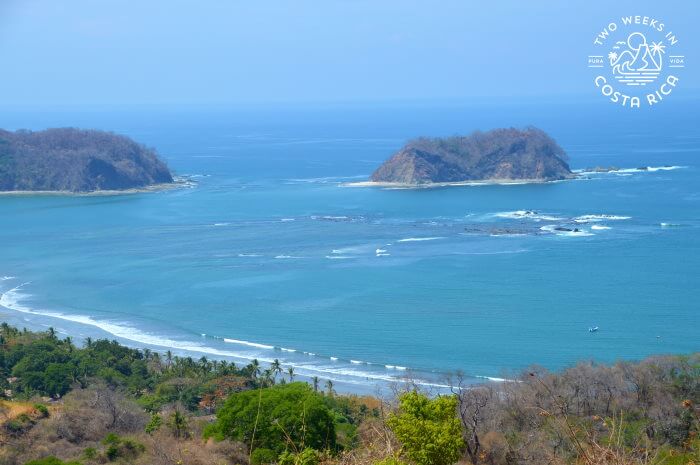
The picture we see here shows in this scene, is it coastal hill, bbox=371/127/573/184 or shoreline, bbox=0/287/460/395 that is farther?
coastal hill, bbox=371/127/573/184

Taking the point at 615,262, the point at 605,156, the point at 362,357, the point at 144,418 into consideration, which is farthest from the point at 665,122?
the point at 144,418

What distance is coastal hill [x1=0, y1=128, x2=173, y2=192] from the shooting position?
97.4 metres

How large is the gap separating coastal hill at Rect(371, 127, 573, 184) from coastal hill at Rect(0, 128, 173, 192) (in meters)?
24.2

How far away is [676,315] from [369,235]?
25.2m

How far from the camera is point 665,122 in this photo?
17825cm

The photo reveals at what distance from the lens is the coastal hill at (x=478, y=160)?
9669 centimetres

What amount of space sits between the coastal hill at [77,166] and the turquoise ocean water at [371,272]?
4.97 metres

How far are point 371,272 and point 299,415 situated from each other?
30.9m

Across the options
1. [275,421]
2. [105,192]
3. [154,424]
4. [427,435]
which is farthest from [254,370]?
[105,192]

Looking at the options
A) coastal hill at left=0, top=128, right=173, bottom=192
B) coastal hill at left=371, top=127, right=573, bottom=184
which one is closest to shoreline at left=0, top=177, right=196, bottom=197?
coastal hill at left=0, top=128, right=173, bottom=192

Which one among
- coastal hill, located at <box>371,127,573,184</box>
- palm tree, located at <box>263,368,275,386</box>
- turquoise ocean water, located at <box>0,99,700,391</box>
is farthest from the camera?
coastal hill, located at <box>371,127,573,184</box>

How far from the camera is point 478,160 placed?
3981 inches

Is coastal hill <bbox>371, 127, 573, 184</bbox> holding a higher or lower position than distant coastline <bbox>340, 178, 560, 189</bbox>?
higher

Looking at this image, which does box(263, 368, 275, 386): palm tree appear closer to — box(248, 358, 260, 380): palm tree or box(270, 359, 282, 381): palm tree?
box(248, 358, 260, 380): palm tree
